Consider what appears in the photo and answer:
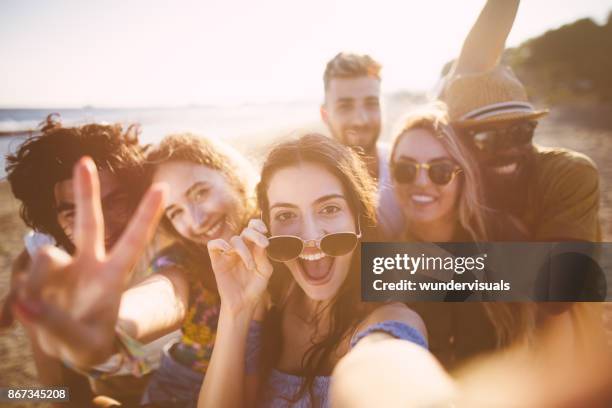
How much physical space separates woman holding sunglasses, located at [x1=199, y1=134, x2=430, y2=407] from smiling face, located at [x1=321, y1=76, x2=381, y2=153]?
1.37 feet

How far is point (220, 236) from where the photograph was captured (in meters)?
1.41

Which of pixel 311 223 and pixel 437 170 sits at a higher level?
pixel 437 170

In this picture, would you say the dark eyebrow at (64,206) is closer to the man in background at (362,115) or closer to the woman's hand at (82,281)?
the woman's hand at (82,281)

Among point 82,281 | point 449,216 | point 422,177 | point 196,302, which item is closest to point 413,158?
point 422,177

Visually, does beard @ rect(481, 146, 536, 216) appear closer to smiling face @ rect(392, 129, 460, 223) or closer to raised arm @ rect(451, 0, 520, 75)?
smiling face @ rect(392, 129, 460, 223)

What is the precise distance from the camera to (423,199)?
147 cm

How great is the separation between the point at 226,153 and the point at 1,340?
1.76 m

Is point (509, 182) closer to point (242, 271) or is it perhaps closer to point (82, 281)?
point (242, 271)

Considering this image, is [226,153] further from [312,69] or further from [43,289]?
[43,289]

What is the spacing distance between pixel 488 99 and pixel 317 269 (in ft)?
3.11

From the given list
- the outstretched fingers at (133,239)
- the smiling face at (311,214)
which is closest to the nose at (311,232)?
the smiling face at (311,214)

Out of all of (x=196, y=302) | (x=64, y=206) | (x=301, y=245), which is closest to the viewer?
(x=301, y=245)

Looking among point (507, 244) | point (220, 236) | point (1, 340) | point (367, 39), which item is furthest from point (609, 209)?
point (1, 340)

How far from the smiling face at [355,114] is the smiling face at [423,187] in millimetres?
289
